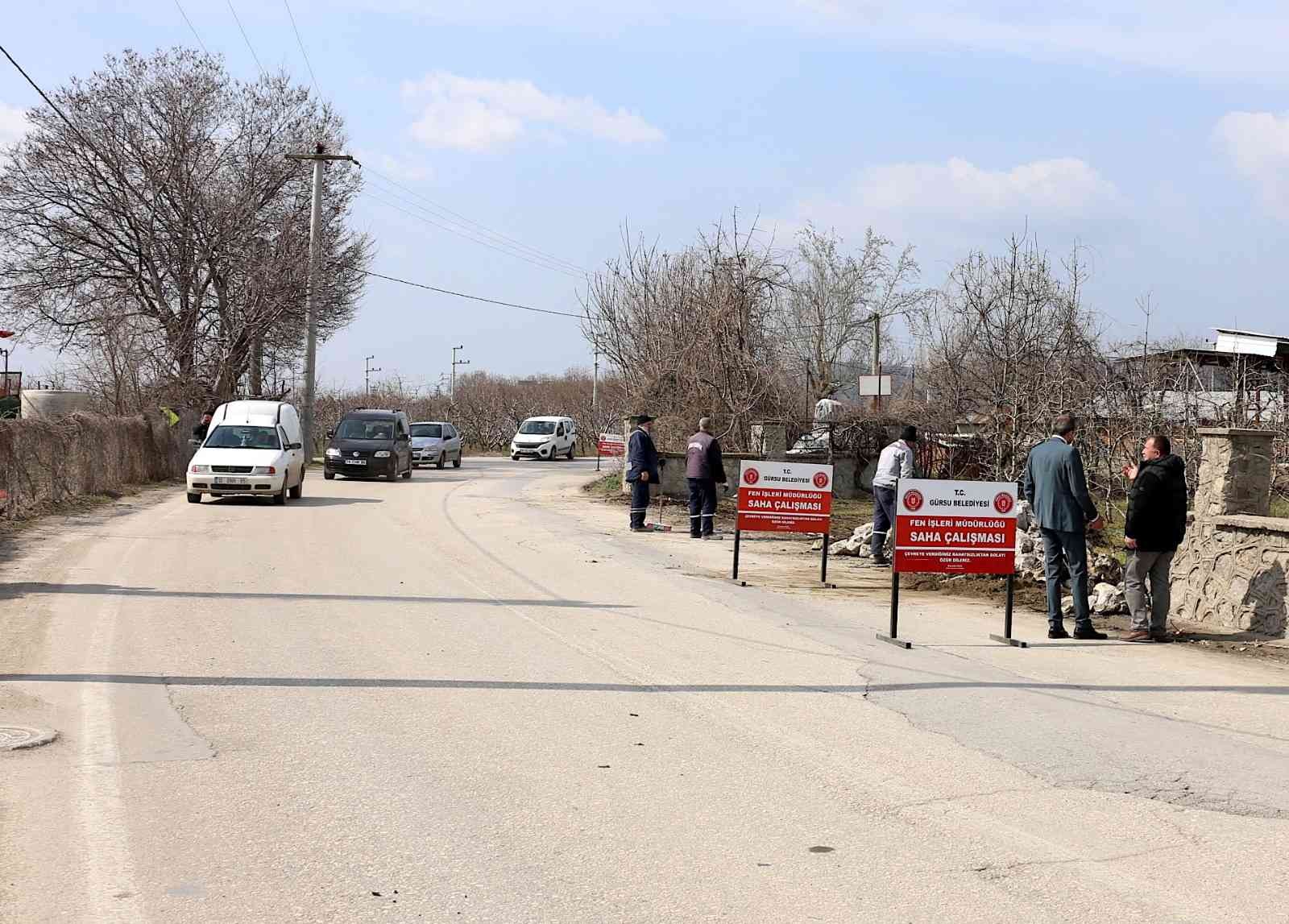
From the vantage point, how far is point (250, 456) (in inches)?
956

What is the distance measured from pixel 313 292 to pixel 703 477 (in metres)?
25.5

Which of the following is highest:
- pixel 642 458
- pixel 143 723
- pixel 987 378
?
pixel 987 378

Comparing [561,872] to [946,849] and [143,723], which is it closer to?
[946,849]

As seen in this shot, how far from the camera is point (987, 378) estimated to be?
2561 cm

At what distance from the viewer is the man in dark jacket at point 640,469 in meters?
20.8

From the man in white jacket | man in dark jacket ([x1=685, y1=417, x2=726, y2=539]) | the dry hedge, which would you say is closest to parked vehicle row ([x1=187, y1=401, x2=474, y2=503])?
the dry hedge

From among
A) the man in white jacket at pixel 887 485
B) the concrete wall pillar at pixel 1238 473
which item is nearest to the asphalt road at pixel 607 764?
the concrete wall pillar at pixel 1238 473

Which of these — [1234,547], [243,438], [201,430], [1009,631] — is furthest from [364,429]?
[1234,547]

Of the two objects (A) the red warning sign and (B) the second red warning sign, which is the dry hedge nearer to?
(B) the second red warning sign

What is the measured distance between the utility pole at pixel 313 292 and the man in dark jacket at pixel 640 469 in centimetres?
2254

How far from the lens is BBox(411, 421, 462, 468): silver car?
145 feet

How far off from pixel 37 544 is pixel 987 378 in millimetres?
17282

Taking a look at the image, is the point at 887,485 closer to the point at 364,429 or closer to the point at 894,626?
the point at 894,626

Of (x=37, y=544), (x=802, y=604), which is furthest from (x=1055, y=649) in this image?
(x=37, y=544)
